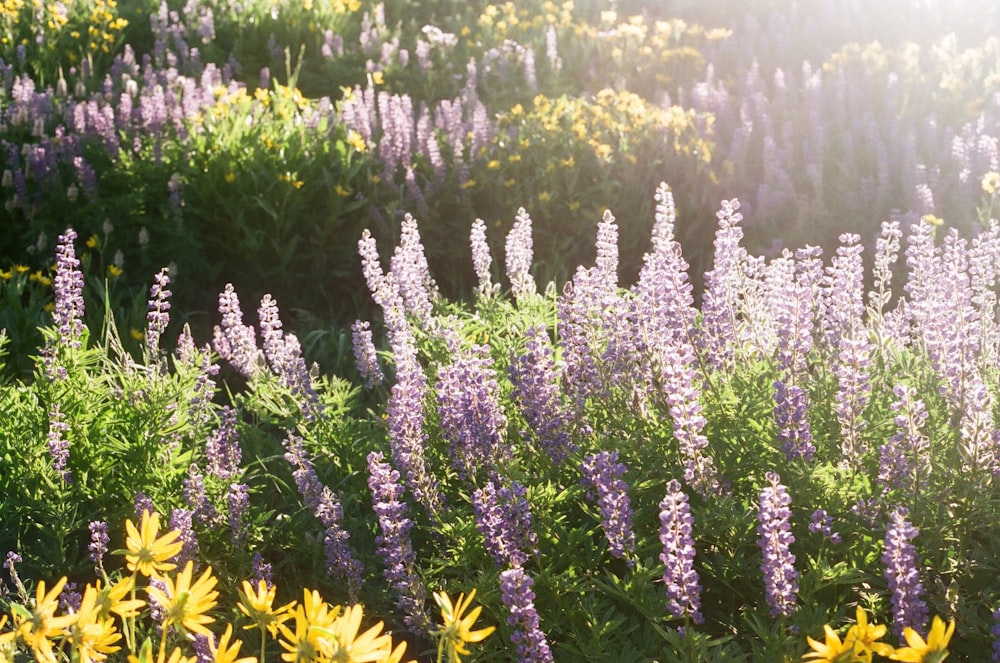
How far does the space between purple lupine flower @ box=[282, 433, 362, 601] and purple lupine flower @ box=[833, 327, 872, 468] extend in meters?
1.31

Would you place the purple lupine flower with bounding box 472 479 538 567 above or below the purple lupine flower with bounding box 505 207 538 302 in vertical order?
below

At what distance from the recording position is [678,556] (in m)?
2.52

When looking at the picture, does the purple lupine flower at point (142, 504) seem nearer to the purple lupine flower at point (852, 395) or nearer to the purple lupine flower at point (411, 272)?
the purple lupine flower at point (411, 272)

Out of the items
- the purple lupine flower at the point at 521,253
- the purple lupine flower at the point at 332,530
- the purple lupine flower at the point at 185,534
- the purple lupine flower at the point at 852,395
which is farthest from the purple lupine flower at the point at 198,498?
the purple lupine flower at the point at 852,395

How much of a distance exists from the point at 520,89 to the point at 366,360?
503 cm

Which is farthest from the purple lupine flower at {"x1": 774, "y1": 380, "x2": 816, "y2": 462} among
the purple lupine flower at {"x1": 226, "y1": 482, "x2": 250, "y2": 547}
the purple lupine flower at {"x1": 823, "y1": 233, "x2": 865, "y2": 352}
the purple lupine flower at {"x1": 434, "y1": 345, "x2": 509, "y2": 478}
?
the purple lupine flower at {"x1": 226, "y1": 482, "x2": 250, "y2": 547}

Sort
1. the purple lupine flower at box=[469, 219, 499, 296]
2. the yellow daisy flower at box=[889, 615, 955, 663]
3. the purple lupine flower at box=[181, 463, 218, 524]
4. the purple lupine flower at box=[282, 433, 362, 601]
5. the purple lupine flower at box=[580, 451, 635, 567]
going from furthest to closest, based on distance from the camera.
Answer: the purple lupine flower at box=[469, 219, 499, 296] < the purple lupine flower at box=[181, 463, 218, 524] < the purple lupine flower at box=[282, 433, 362, 601] < the purple lupine flower at box=[580, 451, 635, 567] < the yellow daisy flower at box=[889, 615, 955, 663]

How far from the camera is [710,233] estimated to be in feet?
20.7

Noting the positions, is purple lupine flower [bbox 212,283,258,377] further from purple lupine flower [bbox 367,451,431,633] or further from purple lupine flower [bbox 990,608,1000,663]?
purple lupine flower [bbox 990,608,1000,663]

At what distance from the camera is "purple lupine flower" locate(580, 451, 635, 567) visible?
2602 millimetres

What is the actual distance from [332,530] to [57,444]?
1.05m

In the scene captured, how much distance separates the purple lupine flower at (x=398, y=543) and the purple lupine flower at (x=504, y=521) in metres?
0.19

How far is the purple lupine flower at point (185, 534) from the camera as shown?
3086mm

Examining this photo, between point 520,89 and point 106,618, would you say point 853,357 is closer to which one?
point 106,618
